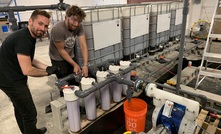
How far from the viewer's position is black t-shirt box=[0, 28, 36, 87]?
1274 mm

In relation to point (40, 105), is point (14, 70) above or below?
above

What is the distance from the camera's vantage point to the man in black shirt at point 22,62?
1278 millimetres

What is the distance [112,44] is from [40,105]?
1.41 metres

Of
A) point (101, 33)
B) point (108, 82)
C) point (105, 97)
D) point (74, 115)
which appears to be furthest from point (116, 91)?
point (101, 33)

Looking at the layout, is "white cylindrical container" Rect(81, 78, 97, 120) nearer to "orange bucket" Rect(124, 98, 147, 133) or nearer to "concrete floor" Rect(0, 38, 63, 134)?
"orange bucket" Rect(124, 98, 147, 133)

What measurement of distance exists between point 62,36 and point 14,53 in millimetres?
518

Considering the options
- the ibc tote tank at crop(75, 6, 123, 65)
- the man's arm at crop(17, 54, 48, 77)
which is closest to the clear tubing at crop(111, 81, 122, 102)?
the ibc tote tank at crop(75, 6, 123, 65)

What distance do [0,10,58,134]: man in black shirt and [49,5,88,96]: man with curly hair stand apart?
29cm

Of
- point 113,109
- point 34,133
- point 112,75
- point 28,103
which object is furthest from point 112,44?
point 34,133

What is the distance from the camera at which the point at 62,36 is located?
5.62ft

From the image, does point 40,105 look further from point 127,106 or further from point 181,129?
point 181,129

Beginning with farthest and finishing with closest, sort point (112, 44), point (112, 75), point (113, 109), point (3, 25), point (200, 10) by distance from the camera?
point (3, 25) < point (200, 10) < point (112, 44) < point (113, 109) < point (112, 75)

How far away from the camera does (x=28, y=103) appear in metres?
1.49

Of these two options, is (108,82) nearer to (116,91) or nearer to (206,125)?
(116,91)
